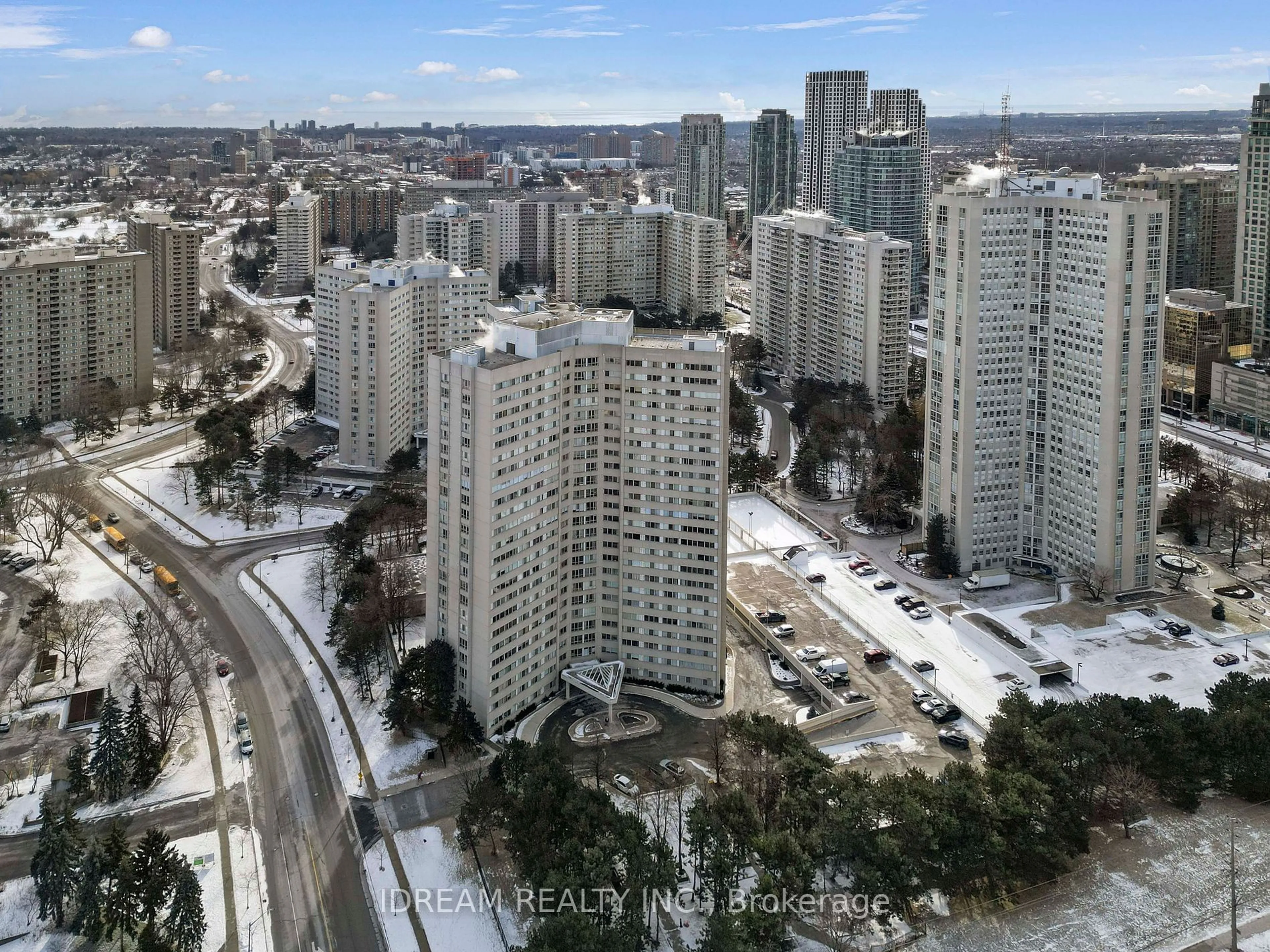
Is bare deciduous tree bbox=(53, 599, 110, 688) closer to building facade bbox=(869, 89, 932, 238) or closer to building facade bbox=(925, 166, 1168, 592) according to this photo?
building facade bbox=(925, 166, 1168, 592)

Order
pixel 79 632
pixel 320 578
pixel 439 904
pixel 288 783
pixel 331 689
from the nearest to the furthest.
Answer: pixel 439 904 → pixel 288 783 → pixel 331 689 → pixel 79 632 → pixel 320 578

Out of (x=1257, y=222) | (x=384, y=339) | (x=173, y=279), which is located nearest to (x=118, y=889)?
(x=384, y=339)

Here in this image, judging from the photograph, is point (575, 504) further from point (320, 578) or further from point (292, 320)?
point (292, 320)

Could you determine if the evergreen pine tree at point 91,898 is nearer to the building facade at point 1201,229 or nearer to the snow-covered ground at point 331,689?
the snow-covered ground at point 331,689

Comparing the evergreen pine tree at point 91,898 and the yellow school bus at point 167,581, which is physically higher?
the yellow school bus at point 167,581

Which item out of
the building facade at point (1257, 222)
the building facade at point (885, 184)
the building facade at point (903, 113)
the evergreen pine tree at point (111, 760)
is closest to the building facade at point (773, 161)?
the building facade at point (903, 113)

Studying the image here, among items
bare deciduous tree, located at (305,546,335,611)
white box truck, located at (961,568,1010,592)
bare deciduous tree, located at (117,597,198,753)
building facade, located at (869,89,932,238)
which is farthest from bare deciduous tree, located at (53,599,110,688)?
building facade, located at (869,89,932,238)

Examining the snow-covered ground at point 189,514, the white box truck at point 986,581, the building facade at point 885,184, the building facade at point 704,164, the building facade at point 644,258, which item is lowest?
the white box truck at point 986,581
